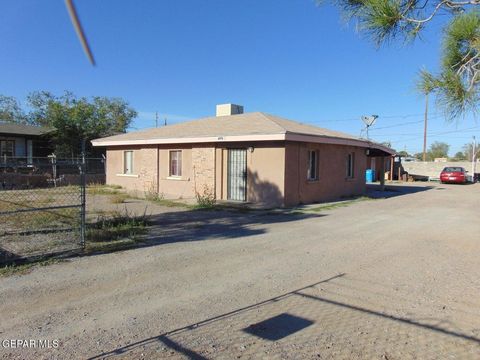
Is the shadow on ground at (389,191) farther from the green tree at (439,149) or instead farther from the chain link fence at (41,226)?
the green tree at (439,149)

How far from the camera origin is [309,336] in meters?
4.15

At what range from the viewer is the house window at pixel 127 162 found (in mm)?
22641

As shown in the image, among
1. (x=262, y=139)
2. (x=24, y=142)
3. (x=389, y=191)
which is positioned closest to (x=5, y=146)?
(x=24, y=142)

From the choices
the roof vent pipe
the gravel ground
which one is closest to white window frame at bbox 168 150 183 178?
the roof vent pipe

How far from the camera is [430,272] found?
6680mm

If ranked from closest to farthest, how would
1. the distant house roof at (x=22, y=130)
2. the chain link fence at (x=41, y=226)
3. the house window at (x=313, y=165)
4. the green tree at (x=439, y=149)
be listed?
the chain link fence at (x=41, y=226) → the house window at (x=313, y=165) → the distant house roof at (x=22, y=130) → the green tree at (x=439, y=149)

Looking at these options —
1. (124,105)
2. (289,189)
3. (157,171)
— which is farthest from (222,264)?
(124,105)

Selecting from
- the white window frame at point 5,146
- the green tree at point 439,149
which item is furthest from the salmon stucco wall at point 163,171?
the green tree at point 439,149

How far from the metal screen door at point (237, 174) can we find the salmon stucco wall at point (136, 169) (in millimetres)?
4784

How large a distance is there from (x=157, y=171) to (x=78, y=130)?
1334 centimetres

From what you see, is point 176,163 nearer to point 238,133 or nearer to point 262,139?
point 238,133

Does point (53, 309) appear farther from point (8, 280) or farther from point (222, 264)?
point (222, 264)

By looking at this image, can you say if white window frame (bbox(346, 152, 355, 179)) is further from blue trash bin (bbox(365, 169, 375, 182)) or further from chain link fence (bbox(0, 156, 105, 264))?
blue trash bin (bbox(365, 169, 375, 182))

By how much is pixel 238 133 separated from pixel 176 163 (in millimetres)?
4662
